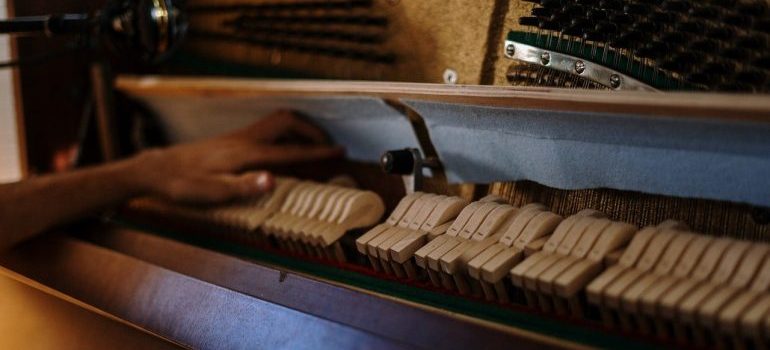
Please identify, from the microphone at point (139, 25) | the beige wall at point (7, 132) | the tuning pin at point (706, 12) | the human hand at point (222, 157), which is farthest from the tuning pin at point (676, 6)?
the beige wall at point (7, 132)

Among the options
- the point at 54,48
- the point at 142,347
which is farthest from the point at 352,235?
the point at 54,48

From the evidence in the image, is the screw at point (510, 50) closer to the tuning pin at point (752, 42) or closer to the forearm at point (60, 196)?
the tuning pin at point (752, 42)

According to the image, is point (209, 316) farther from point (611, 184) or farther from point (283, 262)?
point (611, 184)

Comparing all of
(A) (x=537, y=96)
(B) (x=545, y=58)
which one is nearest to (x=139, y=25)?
(B) (x=545, y=58)

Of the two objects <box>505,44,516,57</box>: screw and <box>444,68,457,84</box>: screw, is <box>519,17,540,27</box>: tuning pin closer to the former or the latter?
<box>505,44,516,57</box>: screw

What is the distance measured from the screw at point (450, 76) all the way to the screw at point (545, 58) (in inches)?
10.9

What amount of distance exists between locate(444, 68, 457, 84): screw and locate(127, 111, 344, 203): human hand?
19.2 inches

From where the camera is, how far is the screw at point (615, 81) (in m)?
1.57

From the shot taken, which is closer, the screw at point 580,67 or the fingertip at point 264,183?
the screw at point 580,67

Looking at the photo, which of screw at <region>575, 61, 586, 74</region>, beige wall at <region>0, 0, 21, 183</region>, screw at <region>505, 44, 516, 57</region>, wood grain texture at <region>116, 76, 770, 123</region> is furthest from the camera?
beige wall at <region>0, 0, 21, 183</region>

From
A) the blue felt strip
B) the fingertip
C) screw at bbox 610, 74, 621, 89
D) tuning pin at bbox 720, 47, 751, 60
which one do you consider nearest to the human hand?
the fingertip

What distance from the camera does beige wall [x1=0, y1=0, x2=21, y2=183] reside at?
283 centimetres

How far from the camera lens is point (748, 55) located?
1381 millimetres

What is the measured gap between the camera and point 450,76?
1.96m
